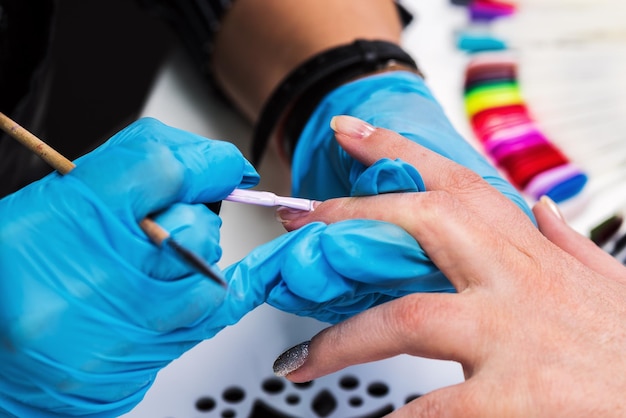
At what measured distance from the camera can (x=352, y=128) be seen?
2.20ft

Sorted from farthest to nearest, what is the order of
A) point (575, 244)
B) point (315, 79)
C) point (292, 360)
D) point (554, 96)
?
point (554, 96)
point (315, 79)
point (575, 244)
point (292, 360)

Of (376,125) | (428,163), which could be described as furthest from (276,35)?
(428,163)

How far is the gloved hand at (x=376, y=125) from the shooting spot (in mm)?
708

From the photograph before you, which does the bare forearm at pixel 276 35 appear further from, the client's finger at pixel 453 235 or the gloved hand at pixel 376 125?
the client's finger at pixel 453 235

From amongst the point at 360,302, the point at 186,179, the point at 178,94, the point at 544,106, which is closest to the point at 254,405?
the point at 360,302

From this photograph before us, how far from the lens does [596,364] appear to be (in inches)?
20.3

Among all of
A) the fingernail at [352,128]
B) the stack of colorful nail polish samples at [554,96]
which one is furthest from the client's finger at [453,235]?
the stack of colorful nail polish samples at [554,96]

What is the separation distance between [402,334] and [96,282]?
0.83 feet

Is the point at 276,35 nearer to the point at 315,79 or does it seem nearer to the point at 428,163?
the point at 315,79

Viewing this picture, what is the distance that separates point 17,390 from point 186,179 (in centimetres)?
22

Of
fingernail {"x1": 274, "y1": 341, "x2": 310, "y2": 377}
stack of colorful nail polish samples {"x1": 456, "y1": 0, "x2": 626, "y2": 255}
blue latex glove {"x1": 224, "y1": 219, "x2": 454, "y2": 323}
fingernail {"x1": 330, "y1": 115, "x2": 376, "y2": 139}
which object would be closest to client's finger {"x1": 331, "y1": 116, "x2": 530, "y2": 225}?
fingernail {"x1": 330, "y1": 115, "x2": 376, "y2": 139}

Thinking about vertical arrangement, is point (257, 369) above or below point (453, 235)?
below

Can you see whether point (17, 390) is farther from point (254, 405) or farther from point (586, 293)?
point (586, 293)

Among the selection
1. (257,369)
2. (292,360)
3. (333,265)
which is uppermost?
(333,265)
